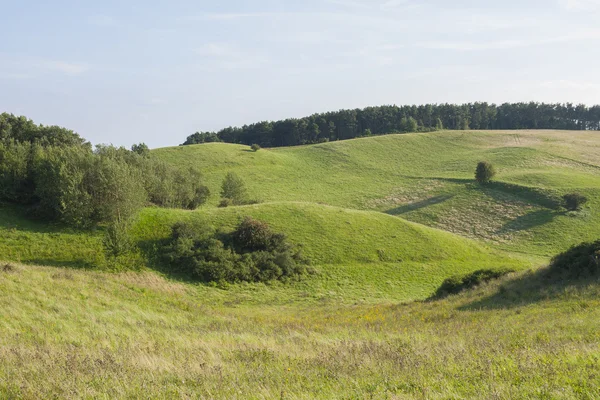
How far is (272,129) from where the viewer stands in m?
161

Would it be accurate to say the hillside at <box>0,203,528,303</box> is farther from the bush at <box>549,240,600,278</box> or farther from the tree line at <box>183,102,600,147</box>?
the tree line at <box>183,102,600,147</box>

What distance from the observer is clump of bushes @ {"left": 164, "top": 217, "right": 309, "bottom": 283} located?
35500 millimetres

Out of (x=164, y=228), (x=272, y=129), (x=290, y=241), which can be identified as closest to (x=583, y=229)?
(x=290, y=241)

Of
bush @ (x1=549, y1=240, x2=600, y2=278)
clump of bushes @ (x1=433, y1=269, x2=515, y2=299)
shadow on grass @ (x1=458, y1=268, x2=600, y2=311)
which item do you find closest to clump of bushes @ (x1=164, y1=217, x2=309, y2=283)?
clump of bushes @ (x1=433, y1=269, x2=515, y2=299)

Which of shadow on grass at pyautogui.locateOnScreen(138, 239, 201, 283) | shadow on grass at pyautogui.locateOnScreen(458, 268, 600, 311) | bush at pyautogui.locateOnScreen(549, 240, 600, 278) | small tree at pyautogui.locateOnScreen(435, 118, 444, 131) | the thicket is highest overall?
small tree at pyautogui.locateOnScreen(435, 118, 444, 131)

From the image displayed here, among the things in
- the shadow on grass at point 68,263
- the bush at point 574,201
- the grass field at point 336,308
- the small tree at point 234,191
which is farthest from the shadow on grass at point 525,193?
the shadow on grass at point 68,263

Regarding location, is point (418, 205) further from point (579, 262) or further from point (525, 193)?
point (579, 262)

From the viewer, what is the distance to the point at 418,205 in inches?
2908

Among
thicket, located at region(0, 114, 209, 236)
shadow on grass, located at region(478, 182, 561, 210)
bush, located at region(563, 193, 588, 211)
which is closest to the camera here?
thicket, located at region(0, 114, 209, 236)

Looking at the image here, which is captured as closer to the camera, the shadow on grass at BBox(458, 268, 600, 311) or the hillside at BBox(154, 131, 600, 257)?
the shadow on grass at BBox(458, 268, 600, 311)

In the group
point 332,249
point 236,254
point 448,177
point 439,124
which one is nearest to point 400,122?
point 439,124

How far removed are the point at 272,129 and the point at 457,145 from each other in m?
72.0

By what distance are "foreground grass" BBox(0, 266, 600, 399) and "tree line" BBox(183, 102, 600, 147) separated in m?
140

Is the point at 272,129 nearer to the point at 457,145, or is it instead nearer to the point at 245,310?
the point at 457,145
